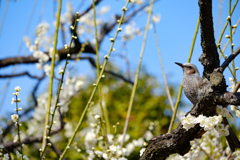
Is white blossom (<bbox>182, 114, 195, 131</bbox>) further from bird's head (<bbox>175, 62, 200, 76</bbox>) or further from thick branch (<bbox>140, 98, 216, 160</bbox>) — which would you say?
bird's head (<bbox>175, 62, 200, 76</bbox>)

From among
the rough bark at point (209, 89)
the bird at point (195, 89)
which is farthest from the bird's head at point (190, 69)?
the rough bark at point (209, 89)

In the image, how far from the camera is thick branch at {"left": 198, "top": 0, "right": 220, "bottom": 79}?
84 centimetres

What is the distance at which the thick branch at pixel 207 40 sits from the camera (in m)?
0.84

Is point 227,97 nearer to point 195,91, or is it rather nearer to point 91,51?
point 195,91

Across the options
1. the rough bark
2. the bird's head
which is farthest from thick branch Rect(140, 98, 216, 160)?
the bird's head

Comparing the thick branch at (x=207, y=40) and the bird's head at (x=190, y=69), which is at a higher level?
the bird's head at (x=190, y=69)

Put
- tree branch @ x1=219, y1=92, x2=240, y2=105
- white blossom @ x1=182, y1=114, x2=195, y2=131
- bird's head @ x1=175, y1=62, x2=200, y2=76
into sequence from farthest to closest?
1. bird's head @ x1=175, y1=62, x2=200, y2=76
2. white blossom @ x1=182, y1=114, x2=195, y2=131
3. tree branch @ x1=219, y1=92, x2=240, y2=105

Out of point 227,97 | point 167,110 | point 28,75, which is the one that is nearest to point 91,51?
point 28,75

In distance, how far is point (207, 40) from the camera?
871 millimetres

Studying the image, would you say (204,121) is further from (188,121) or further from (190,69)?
(190,69)

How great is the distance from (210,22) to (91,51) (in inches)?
89.6

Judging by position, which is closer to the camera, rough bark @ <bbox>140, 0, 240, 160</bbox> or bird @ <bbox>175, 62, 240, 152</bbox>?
rough bark @ <bbox>140, 0, 240, 160</bbox>

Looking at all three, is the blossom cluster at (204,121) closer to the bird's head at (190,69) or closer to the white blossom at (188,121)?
the white blossom at (188,121)

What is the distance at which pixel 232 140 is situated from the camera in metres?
1.02
